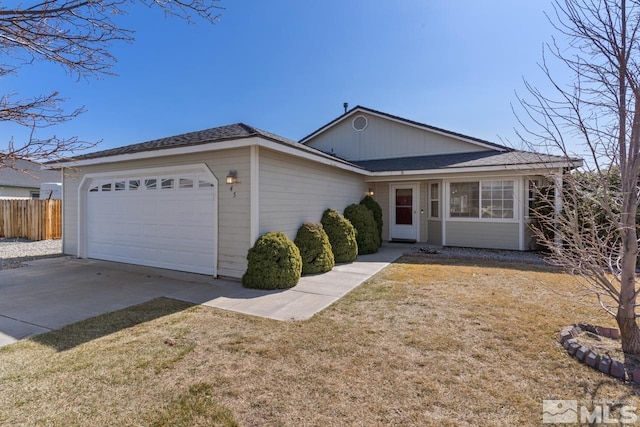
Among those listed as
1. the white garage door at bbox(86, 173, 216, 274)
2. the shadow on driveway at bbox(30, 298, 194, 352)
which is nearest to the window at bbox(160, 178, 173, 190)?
the white garage door at bbox(86, 173, 216, 274)

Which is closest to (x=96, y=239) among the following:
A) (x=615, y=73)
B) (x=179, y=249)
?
(x=179, y=249)

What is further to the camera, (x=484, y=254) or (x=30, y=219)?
(x=30, y=219)

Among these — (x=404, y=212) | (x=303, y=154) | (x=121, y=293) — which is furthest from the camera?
(x=404, y=212)

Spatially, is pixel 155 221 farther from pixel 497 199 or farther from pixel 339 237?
pixel 497 199

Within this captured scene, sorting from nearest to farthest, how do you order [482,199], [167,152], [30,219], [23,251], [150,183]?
[167,152] < [150,183] < [23,251] < [482,199] < [30,219]

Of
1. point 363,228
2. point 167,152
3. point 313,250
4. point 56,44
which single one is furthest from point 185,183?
point 363,228

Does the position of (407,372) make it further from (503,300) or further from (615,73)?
(615,73)

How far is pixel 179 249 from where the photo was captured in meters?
7.51

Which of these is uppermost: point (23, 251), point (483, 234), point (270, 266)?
point (483, 234)

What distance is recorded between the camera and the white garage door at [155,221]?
7129mm

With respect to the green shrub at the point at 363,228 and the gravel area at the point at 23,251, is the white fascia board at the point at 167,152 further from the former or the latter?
the green shrub at the point at 363,228

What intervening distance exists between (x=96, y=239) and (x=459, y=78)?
41.4 ft

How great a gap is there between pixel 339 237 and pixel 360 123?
8110 mm

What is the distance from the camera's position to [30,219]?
1338 centimetres
